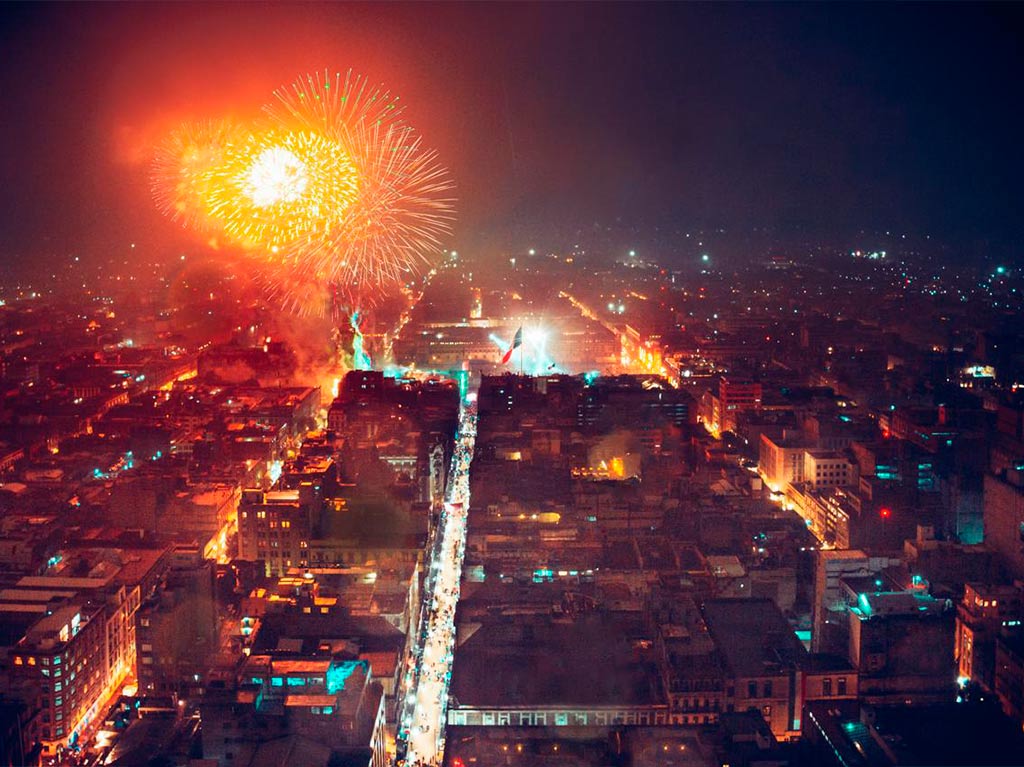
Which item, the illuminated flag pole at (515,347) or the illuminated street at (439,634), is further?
the illuminated flag pole at (515,347)

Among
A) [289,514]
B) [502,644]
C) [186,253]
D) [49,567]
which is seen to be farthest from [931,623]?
[186,253]

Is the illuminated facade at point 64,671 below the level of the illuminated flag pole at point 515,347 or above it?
below

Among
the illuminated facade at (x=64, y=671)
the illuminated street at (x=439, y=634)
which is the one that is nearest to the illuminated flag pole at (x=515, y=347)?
the illuminated street at (x=439, y=634)

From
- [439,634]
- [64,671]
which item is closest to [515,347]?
[439,634]

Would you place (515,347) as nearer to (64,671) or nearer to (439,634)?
(439,634)

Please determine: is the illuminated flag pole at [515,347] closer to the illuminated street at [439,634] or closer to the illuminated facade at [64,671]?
the illuminated street at [439,634]

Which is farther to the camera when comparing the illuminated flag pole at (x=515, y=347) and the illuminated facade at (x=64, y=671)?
the illuminated flag pole at (x=515, y=347)

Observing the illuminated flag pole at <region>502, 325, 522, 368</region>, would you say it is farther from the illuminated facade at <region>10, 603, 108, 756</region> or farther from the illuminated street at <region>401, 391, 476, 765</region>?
the illuminated facade at <region>10, 603, 108, 756</region>

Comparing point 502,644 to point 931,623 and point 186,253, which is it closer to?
point 931,623

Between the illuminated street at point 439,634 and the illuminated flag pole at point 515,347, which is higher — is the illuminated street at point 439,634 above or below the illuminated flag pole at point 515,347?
below

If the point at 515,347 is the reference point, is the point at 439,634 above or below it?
below
